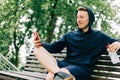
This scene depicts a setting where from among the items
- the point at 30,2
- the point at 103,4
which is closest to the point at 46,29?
the point at 30,2

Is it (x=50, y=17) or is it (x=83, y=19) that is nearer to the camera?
(x=83, y=19)

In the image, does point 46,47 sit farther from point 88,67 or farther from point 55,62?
point 88,67

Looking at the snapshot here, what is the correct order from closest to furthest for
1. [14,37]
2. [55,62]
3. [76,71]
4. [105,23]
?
[76,71] < [55,62] < [105,23] < [14,37]

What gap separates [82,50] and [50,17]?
56.8 feet

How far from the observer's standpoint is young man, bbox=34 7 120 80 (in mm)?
3867

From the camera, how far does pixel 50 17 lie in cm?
2130

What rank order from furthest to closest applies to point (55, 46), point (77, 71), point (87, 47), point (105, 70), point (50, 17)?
point (50, 17) < point (55, 46) < point (105, 70) < point (87, 47) < point (77, 71)

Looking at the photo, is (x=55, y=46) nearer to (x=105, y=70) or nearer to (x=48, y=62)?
(x=48, y=62)

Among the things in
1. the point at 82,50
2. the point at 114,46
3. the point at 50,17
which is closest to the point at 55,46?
the point at 82,50

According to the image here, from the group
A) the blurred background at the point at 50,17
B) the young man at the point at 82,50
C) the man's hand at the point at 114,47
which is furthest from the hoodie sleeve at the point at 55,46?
the blurred background at the point at 50,17

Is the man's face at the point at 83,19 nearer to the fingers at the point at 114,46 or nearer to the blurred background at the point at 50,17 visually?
the fingers at the point at 114,46

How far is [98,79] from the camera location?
418 centimetres

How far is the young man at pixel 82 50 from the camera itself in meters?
3.87

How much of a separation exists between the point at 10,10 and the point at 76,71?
721 inches
